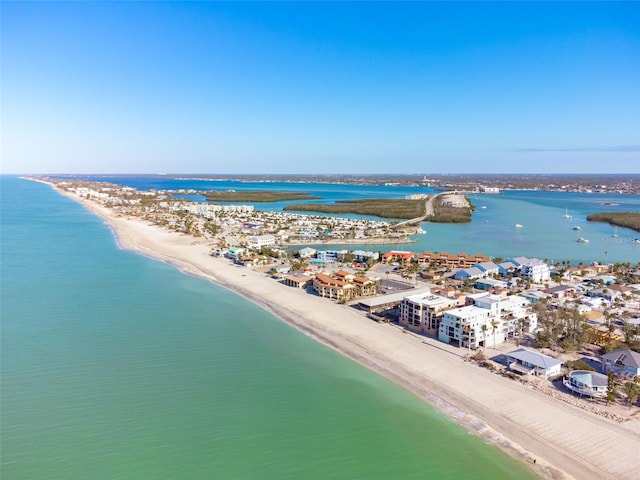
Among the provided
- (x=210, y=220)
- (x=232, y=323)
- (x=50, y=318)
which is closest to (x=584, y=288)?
(x=232, y=323)

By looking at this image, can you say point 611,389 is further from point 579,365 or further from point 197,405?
point 197,405

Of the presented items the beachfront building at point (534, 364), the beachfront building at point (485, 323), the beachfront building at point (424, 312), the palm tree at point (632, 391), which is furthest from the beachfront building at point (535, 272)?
the palm tree at point (632, 391)

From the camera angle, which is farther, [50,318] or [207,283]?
[207,283]

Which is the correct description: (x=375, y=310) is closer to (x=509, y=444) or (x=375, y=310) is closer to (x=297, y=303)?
(x=297, y=303)

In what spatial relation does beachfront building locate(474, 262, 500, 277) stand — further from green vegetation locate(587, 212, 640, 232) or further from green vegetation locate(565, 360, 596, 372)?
green vegetation locate(587, 212, 640, 232)

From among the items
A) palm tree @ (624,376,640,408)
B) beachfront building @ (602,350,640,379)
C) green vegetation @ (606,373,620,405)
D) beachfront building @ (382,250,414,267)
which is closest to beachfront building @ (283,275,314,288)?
beachfront building @ (382,250,414,267)

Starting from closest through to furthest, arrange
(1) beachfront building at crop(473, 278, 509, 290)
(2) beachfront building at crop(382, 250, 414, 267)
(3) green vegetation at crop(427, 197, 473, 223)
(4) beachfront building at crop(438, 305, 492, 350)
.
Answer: (4) beachfront building at crop(438, 305, 492, 350) < (1) beachfront building at crop(473, 278, 509, 290) < (2) beachfront building at crop(382, 250, 414, 267) < (3) green vegetation at crop(427, 197, 473, 223)
